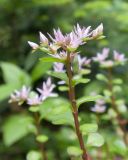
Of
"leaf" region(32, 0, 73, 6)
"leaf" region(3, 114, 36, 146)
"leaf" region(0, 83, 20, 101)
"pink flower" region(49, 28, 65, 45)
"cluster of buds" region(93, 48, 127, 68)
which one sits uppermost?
"leaf" region(32, 0, 73, 6)

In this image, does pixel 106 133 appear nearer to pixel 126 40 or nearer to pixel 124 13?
pixel 126 40

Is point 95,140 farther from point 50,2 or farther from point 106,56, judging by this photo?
point 50,2

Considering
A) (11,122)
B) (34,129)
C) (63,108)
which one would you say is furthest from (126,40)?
(63,108)

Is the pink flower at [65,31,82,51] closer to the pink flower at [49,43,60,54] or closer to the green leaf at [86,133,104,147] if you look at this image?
the pink flower at [49,43,60,54]

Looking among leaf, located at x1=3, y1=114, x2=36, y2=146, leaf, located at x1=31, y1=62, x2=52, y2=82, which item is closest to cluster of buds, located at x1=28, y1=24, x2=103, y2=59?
leaf, located at x1=3, y1=114, x2=36, y2=146

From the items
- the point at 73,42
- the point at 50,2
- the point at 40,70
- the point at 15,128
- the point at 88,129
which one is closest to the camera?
the point at 73,42

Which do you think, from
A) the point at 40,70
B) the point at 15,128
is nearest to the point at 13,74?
the point at 40,70

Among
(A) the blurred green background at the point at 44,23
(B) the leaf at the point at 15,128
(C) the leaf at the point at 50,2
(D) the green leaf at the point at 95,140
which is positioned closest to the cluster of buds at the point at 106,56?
(D) the green leaf at the point at 95,140

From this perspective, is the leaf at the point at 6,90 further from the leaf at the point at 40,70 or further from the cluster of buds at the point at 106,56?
the cluster of buds at the point at 106,56
